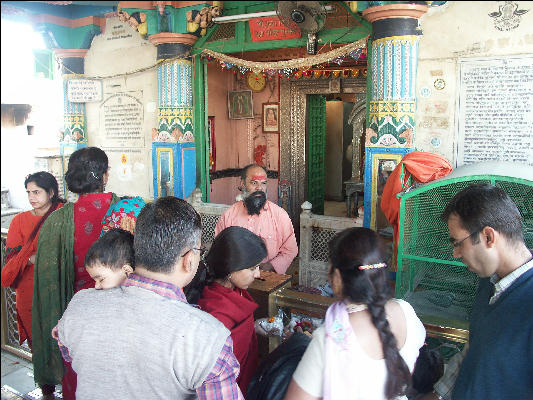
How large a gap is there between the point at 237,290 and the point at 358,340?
892mm

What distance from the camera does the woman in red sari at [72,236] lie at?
2787 mm

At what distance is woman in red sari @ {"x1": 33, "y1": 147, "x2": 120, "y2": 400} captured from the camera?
279 cm

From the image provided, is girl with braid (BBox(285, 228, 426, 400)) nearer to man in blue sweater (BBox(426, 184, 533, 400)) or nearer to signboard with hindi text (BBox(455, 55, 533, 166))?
man in blue sweater (BBox(426, 184, 533, 400))

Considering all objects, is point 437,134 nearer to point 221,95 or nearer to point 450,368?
point 450,368

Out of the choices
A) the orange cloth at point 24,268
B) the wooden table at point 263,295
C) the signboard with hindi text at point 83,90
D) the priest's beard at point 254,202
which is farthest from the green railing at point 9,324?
the signboard with hindi text at point 83,90

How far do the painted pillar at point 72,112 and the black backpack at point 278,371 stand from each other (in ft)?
22.7

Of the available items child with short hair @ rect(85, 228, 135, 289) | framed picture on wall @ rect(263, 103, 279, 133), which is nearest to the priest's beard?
child with short hair @ rect(85, 228, 135, 289)

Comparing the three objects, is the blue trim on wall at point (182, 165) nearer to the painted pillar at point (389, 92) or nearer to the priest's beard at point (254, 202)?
the priest's beard at point (254, 202)

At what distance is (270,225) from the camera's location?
4141mm

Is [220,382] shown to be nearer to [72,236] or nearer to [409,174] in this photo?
[72,236]

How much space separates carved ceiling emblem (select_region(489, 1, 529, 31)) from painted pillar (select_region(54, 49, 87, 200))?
619 cm

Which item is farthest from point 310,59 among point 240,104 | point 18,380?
point 18,380

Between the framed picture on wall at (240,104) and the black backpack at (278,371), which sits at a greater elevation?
the framed picture on wall at (240,104)

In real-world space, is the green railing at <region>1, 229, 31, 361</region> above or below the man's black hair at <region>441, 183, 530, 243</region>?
below
